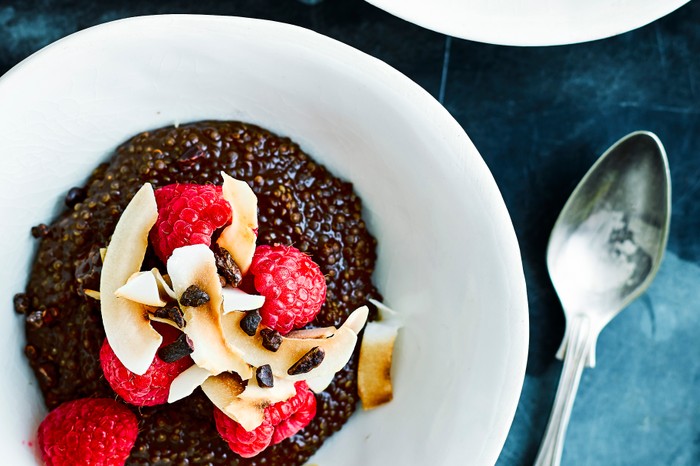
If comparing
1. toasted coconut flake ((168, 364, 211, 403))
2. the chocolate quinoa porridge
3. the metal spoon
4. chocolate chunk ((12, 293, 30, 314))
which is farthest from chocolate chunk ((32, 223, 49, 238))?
the metal spoon

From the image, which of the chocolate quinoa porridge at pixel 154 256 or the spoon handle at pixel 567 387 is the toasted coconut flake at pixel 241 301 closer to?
the chocolate quinoa porridge at pixel 154 256

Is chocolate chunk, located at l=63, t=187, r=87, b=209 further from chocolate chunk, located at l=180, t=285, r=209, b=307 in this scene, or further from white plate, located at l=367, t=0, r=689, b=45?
white plate, located at l=367, t=0, r=689, b=45

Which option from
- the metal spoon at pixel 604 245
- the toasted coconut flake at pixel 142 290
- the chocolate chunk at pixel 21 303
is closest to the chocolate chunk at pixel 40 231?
the chocolate chunk at pixel 21 303

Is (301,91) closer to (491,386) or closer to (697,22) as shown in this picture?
(491,386)

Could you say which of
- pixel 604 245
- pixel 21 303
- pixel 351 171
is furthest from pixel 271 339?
pixel 604 245

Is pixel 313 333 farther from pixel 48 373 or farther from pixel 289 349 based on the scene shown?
pixel 48 373

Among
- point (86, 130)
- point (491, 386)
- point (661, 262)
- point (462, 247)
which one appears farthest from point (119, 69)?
point (661, 262)
